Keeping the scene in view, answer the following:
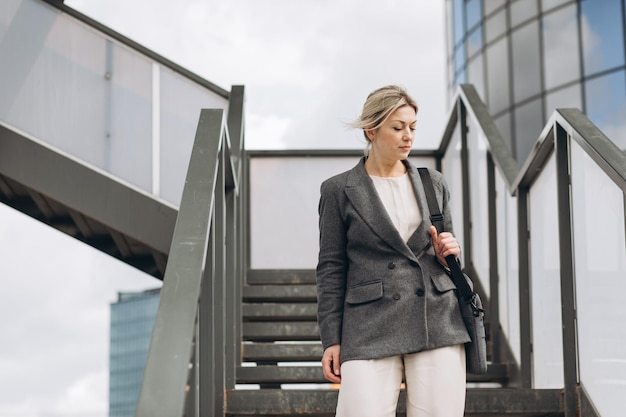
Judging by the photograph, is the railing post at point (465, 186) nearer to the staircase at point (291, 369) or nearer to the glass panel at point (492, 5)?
the staircase at point (291, 369)

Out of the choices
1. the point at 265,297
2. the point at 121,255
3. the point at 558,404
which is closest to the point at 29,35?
the point at 121,255

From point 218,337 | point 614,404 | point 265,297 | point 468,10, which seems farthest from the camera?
point 468,10

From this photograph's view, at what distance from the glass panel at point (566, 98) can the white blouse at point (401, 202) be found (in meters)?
24.8

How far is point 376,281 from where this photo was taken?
352 cm

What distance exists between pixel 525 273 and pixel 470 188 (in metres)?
1.93

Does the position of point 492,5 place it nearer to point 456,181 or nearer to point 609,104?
point 609,104

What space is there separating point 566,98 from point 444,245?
25.6 meters

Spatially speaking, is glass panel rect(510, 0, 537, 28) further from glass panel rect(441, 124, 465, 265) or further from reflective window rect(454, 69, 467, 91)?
glass panel rect(441, 124, 465, 265)

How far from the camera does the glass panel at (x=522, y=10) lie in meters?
29.8

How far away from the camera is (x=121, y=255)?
8.71m

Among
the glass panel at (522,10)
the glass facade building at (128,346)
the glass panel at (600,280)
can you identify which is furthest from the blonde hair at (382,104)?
the glass facade building at (128,346)

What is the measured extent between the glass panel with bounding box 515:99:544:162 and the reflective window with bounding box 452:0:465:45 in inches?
195

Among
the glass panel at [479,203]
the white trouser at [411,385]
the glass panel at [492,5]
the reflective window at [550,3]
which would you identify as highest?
the glass panel at [492,5]

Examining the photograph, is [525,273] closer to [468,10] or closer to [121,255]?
[121,255]
